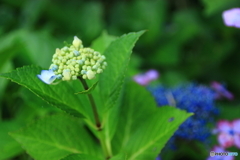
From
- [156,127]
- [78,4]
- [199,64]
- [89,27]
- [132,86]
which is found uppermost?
[78,4]

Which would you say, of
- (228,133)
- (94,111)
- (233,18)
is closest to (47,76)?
(94,111)

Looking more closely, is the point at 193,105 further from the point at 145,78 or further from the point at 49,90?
the point at 49,90

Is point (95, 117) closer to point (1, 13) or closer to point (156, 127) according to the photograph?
point (156, 127)

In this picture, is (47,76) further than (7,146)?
No

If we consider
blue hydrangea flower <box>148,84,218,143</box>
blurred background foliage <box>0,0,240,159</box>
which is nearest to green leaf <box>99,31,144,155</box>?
blue hydrangea flower <box>148,84,218,143</box>

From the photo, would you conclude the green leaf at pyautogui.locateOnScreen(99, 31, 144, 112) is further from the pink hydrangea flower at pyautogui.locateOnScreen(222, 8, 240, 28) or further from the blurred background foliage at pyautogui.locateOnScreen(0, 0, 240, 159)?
the blurred background foliage at pyautogui.locateOnScreen(0, 0, 240, 159)

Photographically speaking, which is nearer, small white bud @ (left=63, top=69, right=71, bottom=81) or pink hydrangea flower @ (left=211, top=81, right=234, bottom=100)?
small white bud @ (left=63, top=69, right=71, bottom=81)

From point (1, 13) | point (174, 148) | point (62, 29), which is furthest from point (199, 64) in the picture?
point (1, 13)
